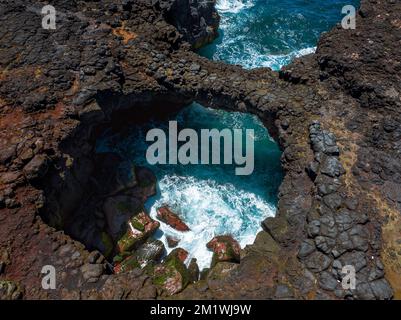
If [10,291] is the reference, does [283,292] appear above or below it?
above

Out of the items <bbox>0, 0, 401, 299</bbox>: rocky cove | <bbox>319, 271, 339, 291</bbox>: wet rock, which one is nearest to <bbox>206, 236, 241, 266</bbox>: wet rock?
<bbox>0, 0, 401, 299</bbox>: rocky cove

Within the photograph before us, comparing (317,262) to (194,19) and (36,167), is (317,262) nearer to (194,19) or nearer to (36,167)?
(36,167)

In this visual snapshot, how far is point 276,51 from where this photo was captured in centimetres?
2878

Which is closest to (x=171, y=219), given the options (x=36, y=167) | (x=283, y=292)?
(x=36, y=167)

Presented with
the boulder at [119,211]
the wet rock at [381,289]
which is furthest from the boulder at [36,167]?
the wet rock at [381,289]

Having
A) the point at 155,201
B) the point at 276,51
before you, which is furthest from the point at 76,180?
the point at 276,51

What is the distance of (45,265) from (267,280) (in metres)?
7.33

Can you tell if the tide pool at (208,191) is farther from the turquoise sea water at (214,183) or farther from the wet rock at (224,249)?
the wet rock at (224,249)

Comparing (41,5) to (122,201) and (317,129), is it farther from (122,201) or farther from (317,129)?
(317,129)

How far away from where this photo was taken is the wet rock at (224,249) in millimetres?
15969

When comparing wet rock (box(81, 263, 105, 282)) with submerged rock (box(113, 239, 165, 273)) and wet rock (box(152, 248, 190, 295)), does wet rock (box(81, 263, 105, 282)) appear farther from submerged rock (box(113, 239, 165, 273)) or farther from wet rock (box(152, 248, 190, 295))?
submerged rock (box(113, 239, 165, 273))

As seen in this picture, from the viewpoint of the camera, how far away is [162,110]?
2212 centimetres

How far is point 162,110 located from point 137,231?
793cm
